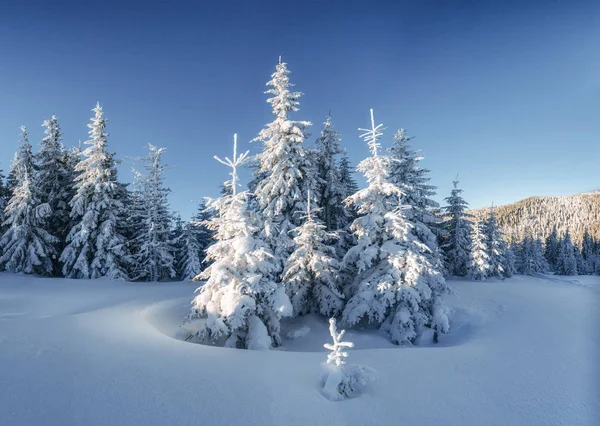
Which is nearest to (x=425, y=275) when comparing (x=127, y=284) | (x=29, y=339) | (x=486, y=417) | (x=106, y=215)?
(x=486, y=417)

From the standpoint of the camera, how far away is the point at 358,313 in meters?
14.3

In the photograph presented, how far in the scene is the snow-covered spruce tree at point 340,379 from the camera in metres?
5.91

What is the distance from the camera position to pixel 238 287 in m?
11.1

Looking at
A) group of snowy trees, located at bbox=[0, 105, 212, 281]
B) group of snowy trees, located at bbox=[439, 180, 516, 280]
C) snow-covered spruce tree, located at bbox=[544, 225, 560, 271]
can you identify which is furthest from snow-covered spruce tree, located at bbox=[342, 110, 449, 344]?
snow-covered spruce tree, located at bbox=[544, 225, 560, 271]

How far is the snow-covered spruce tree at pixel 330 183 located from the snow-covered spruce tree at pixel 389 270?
6660 mm

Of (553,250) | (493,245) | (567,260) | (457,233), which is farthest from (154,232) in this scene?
(553,250)

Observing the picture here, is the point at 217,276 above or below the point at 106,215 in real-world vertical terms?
below

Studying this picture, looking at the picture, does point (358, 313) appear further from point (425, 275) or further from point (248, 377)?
point (248, 377)

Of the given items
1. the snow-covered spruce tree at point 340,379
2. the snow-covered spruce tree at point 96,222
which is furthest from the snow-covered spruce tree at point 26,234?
the snow-covered spruce tree at point 340,379

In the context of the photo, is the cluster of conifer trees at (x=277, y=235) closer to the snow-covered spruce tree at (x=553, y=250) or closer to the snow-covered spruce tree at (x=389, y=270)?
the snow-covered spruce tree at (x=389, y=270)

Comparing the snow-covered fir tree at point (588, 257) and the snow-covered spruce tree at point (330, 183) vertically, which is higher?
the snow-covered spruce tree at point (330, 183)

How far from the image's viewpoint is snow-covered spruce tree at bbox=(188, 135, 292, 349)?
10914 mm

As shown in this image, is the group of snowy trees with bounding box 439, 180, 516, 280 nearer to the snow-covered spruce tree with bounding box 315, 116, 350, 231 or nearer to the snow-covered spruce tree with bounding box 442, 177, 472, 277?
the snow-covered spruce tree with bounding box 442, 177, 472, 277

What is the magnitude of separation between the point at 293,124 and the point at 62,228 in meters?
22.9
